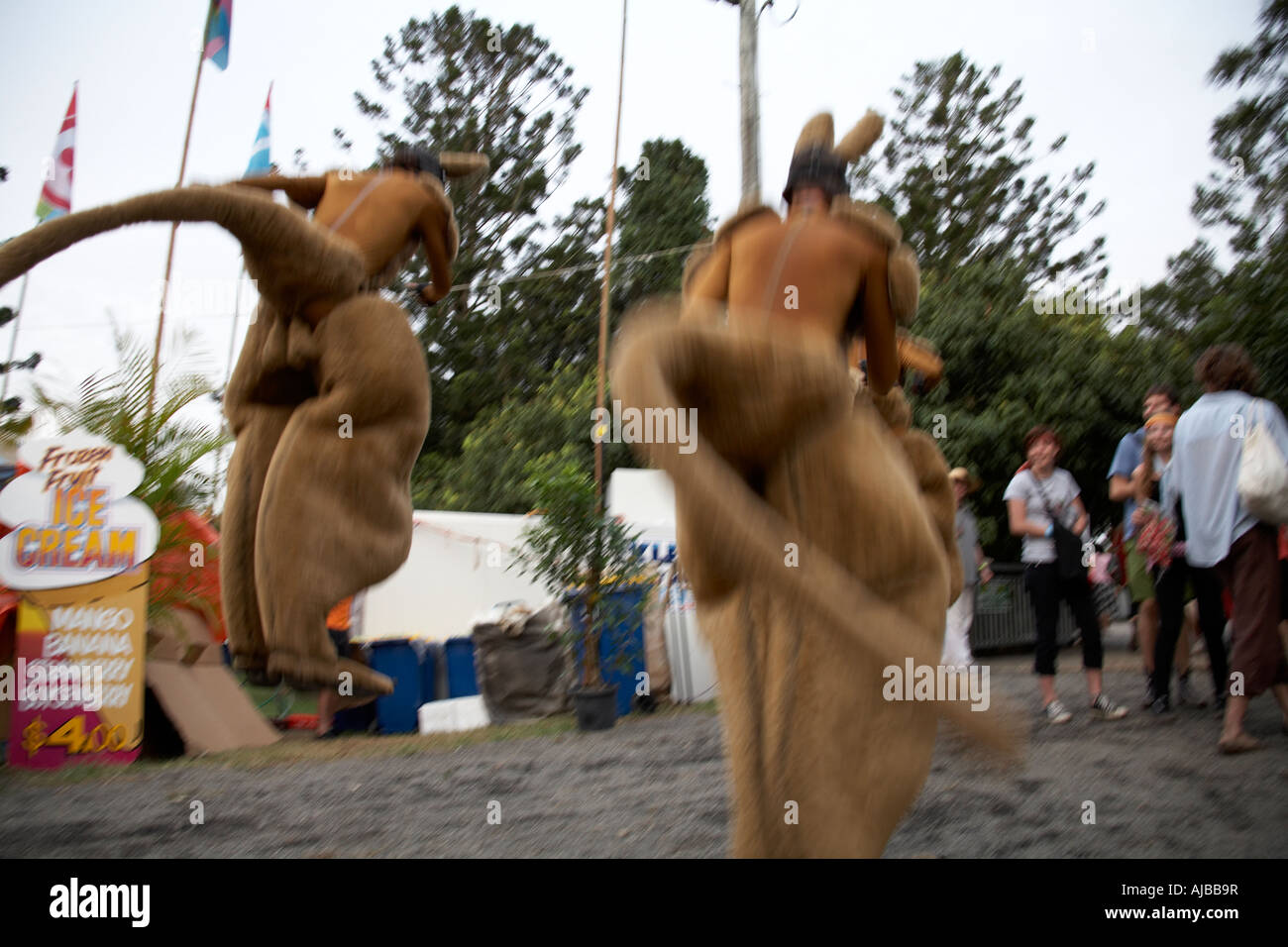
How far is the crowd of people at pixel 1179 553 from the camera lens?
480 centimetres

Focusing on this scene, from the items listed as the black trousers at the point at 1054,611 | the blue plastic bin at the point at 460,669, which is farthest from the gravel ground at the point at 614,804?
the blue plastic bin at the point at 460,669

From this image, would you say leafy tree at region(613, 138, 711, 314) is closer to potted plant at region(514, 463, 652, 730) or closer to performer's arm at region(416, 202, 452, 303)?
potted plant at region(514, 463, 652, 730)

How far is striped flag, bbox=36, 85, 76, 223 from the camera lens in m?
12.5

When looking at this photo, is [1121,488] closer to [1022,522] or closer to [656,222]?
[1022,522]

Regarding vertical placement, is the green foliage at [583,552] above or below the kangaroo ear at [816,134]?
below

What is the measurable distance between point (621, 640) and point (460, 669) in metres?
1.69

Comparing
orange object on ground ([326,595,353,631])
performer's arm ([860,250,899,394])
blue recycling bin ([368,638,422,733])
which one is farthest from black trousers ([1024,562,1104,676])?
orange object on ground ([326,595,353,631])

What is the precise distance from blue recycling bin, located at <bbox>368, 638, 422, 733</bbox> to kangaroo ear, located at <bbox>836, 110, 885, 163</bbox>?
6.87m

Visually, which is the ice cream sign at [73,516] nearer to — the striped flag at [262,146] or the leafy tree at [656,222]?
the striped flag at [262,146]

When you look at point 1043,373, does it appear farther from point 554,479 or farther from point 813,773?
point 813,773

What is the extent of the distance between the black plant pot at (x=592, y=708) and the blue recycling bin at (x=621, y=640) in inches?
15.5

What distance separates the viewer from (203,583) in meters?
7.97

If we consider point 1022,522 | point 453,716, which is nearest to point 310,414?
point 1022,522
